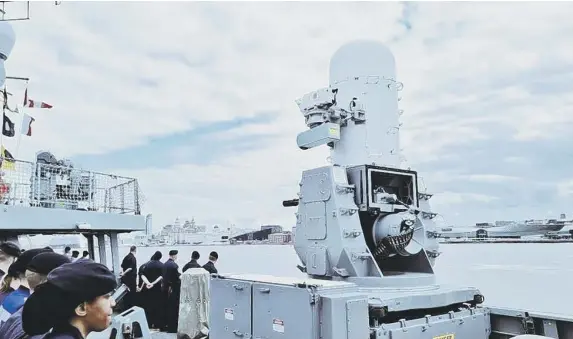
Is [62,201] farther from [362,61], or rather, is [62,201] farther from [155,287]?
[362,61]

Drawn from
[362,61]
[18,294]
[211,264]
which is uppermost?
[362,61]

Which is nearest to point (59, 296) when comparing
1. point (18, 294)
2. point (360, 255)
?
point (18, 294)

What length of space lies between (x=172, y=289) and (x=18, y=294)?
17.6ft

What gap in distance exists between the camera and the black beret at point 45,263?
2613 millimetres

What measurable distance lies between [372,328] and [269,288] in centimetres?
113

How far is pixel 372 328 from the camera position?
5.01 m

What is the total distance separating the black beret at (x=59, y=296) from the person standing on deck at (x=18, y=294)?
143cm

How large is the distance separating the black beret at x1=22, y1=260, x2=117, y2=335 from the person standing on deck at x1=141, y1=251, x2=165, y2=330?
23.2ft

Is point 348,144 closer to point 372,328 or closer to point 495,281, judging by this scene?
point 372,328

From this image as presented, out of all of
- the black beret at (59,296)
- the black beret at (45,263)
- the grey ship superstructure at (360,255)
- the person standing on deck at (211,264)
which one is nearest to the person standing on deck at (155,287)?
the person standing on deck at (211,264)

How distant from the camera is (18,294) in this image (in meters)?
3.08

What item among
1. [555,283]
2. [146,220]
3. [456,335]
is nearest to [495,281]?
[555,283]

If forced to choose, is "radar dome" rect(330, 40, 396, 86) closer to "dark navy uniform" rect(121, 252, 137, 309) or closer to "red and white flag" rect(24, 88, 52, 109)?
"dark navy uniform" rect(121, 252, 137, 309)

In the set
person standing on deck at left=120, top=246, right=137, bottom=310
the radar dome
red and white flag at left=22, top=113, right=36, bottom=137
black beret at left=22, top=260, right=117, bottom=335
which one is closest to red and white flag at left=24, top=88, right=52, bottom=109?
red and white flag at left=22, top=113, right=36, bottom=137
